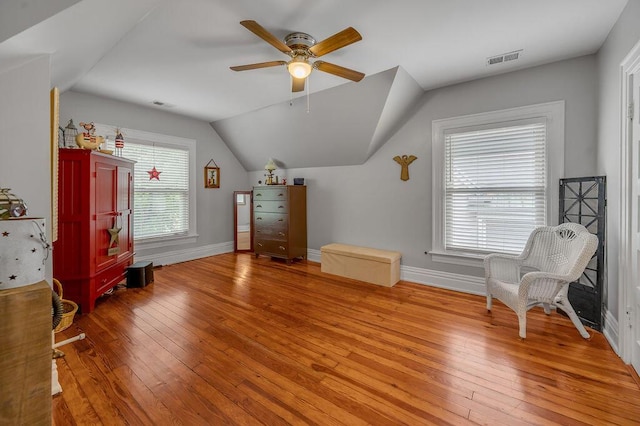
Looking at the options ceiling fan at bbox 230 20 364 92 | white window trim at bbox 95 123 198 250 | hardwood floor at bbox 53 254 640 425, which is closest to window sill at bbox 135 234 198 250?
white window trim at bbox 95 123 198 250

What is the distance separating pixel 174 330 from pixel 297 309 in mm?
1182

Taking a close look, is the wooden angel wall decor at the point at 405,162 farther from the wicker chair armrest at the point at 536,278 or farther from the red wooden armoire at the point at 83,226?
the red wooden armoire at the point at 83,226

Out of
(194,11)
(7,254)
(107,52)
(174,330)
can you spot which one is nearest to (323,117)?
(194,11)

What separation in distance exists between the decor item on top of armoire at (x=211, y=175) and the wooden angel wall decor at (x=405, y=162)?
3.52 m

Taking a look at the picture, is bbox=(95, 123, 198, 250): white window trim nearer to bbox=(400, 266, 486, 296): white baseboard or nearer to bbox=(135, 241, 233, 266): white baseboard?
bbox=(135, 241, 233, 266): white baseboard

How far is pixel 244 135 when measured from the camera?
5242 mm

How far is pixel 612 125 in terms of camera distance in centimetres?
229

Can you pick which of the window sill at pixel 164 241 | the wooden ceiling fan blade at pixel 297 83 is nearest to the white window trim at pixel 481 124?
the wooden ceiling fan blade at pixel 297 83

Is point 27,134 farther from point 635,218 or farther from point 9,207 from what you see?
point 635,218

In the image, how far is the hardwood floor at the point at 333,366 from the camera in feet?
5.16

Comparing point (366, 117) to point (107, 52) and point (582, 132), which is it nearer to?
point (582, 132)

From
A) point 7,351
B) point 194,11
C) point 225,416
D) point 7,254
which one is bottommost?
point 225,416

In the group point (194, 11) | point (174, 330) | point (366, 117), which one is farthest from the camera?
point (366, 117)

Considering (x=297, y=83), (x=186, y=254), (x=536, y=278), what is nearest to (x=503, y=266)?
(x=536, y=278)
